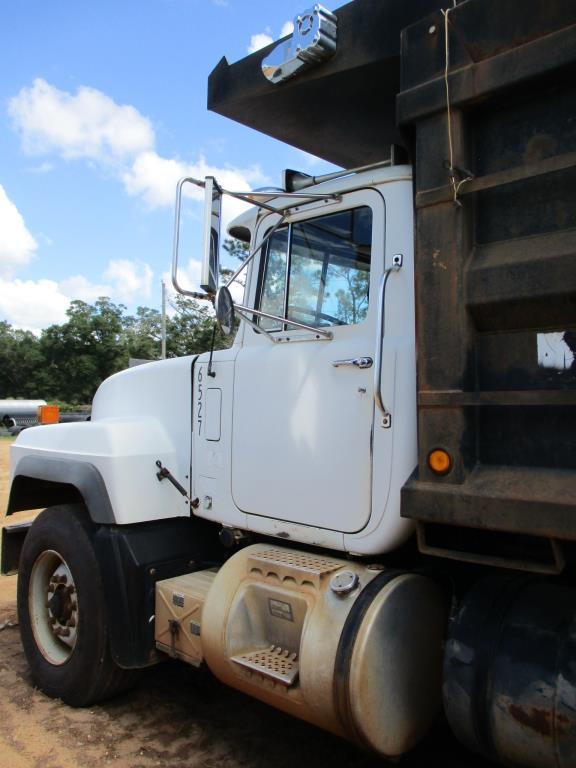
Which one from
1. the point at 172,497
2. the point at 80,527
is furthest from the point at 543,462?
the point at 80,527

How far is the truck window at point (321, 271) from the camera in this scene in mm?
2855

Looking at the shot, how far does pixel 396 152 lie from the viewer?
2.73 meters

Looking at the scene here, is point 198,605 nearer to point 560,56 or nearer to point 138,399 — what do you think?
point 138,399

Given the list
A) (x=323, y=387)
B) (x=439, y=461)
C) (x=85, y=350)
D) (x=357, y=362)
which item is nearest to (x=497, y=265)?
(x=439, y=461)

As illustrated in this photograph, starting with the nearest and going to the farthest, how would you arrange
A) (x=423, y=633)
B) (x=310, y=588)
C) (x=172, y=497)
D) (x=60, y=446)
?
(x=423, y=633), (x=310, y=588), (x=172, y=497), (x=60, y=446)

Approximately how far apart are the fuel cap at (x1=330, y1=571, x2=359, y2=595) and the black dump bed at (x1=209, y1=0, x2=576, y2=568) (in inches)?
13.8

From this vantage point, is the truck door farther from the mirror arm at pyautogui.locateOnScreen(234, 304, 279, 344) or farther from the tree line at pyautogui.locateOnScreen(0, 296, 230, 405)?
the tree line at pyautogui.locateOnScreen(0, 296, 230, 405)

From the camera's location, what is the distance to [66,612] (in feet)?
12.2

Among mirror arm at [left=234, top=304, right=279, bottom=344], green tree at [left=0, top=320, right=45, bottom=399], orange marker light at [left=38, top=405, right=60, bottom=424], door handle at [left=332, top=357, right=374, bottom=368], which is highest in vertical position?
green tree at [left=0, top=320, right=45, bottom=399]

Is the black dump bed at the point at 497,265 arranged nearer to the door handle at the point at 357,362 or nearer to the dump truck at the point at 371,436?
the dump truck at the point at 371,436

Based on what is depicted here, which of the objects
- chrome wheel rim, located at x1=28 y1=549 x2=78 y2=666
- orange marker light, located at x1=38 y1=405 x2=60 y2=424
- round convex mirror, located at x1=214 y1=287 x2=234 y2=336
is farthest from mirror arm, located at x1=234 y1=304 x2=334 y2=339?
orange marker light, located at x1=38 y1=405 x2=60 y2=424

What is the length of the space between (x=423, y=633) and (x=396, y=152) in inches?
73.0

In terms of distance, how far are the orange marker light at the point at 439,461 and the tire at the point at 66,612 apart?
204 centimetres

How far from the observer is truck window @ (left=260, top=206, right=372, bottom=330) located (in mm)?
2855
